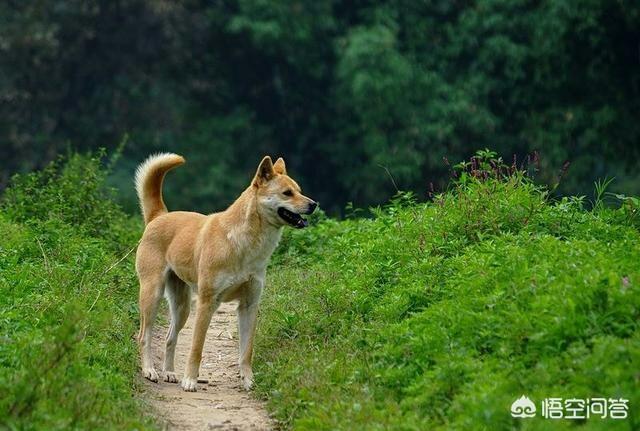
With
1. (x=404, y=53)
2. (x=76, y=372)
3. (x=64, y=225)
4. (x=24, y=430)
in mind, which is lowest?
(x=24, y=430)

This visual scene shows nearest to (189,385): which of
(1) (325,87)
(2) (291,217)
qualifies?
(2) (291,217)

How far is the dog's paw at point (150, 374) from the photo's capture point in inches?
361

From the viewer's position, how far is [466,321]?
25.6ft

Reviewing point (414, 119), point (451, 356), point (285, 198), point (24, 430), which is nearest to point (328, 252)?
point (285, 198)

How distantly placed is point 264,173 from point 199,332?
138 centimetres

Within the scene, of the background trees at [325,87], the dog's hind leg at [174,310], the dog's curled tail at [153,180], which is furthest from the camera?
the background trees at [325,87]

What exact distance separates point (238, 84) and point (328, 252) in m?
18.3

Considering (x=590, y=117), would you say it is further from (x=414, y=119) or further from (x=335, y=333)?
(x=335, y=333)

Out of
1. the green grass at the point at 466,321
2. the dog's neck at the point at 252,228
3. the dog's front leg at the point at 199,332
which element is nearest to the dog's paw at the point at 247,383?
the green grass at the point at 466,321

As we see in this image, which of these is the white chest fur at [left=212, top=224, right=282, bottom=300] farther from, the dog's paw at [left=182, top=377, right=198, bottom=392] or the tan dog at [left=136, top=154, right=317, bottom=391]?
the dog's paw at [left=182, top=377, right=198, bottom=392]

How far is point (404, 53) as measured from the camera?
27141 millimetres

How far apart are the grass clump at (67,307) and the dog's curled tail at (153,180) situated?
861 mm

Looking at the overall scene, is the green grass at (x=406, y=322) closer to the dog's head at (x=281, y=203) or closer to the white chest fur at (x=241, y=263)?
the white chest fur at (x=241, y=263)

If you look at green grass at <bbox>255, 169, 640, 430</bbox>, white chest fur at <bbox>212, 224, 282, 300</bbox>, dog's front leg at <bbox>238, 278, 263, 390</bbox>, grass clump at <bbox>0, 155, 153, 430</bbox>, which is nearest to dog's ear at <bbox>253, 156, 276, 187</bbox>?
white chest fur at <bbox>212, 224, 282, 300</bbox>
